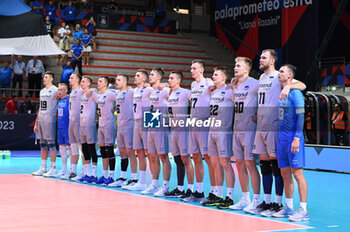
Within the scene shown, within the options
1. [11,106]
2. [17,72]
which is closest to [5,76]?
[17,72]

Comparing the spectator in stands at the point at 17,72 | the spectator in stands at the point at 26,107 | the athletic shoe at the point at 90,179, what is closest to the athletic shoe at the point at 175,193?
the athletic shoe at the point at 90,179

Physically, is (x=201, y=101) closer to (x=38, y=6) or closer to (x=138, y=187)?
(x=138, y=187)

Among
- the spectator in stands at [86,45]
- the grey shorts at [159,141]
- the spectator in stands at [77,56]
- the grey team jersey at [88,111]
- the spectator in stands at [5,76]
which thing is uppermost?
the spectator in stands at [86,45]

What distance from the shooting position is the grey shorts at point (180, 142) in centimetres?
1008

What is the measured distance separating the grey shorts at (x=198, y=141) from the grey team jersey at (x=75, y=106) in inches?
146

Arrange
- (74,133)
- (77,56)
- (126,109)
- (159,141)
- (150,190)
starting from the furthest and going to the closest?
(77,56) → (74,133) → (126,109) → (150,190) → (159,141)

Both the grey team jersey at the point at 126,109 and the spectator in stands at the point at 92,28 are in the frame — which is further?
the spectator in stands at the point at 92,28

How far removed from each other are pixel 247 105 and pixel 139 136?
304cm

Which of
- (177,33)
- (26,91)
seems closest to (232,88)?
(26,91)

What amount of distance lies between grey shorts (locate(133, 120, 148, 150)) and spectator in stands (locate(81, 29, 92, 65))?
1444cm

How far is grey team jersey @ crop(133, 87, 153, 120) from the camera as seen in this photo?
1107cm

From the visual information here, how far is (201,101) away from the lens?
981 cm

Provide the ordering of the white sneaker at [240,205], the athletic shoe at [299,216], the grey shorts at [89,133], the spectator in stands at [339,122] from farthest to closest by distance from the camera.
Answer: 1. the spectator in stands at [339,122]
2. the grey shorts at [89,133]
3. the white sneaker at [240,205]
4. the athletic shoe at [299,216]

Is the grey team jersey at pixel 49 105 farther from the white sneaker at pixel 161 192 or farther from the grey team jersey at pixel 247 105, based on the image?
the grey team jersey at pixel 247 105
